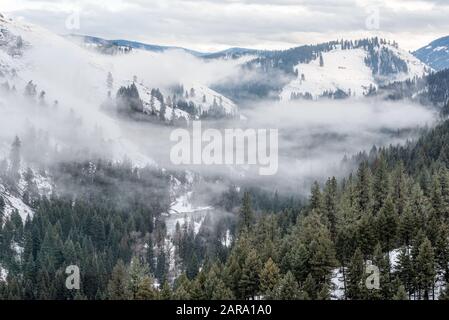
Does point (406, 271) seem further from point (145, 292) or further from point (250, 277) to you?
point (145, 292)

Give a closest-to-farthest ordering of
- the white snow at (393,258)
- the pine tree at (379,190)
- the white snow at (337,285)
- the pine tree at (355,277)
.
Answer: the pine tree at (355,277) → the white snow at (337,285) → the white snow at (393,258) → the pine tree at (379,190)

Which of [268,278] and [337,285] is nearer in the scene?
[268,278]

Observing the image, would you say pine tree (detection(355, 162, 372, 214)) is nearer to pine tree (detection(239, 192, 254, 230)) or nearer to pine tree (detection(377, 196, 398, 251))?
pine tree (detection(377, 196, 398, 251))

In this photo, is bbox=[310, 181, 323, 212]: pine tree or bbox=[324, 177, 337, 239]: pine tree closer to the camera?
bbox=[324, 177, 337, 239]: pine tree

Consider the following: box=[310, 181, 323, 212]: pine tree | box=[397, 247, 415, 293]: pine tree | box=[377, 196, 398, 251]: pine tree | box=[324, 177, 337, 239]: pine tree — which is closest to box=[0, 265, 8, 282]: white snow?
box=[310, 181, 323, 212]: pine tree

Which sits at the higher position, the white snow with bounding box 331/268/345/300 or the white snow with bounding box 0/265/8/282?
the white snow with bounding box 331/268/345/300

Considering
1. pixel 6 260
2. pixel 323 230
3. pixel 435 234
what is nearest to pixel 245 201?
pixel 323 230

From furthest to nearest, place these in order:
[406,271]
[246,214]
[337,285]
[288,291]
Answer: [246,214] < [337,285] < [406,271] < [288,291]

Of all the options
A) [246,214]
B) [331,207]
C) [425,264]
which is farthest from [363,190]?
[425,264]

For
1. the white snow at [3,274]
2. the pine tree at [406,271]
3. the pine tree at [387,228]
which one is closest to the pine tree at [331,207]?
the pine tree at [387,228]

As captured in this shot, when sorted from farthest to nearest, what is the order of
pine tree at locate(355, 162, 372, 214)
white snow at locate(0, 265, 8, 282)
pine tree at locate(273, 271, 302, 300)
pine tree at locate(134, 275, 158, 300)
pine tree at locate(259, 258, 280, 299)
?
1. white snow at locate(0, 265, 8, 282)
2. pine tree at locate(355, 162, 372, 214)
3. pine tree at locate(259, 258, 280, 299)
4. pine tree at locate(134, 275, 158, 300)
5. pine tree at locate(273, 271, 302, 300)

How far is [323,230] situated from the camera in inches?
3920

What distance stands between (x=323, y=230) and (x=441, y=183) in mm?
28200

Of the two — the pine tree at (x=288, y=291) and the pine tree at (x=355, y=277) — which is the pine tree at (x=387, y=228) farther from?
the pine tree at (x=288, y=291)
